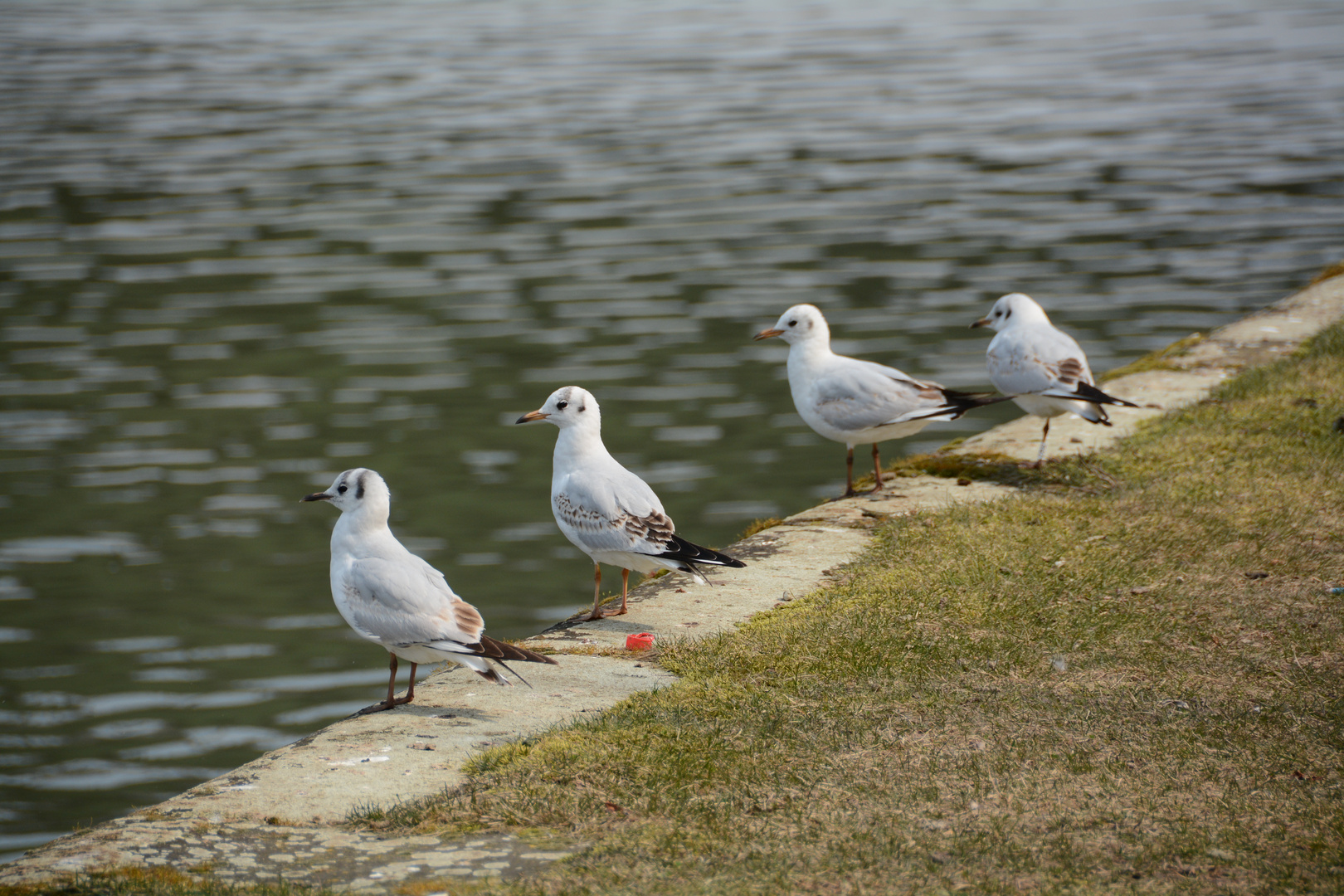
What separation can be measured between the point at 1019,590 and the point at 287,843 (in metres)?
3.78

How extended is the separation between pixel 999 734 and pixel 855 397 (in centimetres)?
375

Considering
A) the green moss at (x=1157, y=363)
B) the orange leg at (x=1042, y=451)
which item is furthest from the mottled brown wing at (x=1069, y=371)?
the green moss at (x=1157, y=363)

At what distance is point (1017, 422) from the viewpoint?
34.4 ft

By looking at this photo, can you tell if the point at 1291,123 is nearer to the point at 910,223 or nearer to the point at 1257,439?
the point at 910,223

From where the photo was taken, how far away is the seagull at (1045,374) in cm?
859

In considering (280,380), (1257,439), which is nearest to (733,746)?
(1257,439)

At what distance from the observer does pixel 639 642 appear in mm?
6340

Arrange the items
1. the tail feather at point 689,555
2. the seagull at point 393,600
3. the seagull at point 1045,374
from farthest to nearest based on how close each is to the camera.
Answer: the seagull at point 1045,374 → the tail feather at point 689,555 → the seagull at point 393,600

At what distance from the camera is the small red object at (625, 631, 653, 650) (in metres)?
6.33

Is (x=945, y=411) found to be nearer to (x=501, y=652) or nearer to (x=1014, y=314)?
(x=1014, y=314)

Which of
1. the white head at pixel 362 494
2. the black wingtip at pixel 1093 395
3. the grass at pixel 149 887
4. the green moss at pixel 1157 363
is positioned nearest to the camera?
the grass at pixel 149 887

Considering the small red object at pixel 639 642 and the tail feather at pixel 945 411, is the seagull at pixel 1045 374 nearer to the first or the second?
the tail feather at pixel 945 411

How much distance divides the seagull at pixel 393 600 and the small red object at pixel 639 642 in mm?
607

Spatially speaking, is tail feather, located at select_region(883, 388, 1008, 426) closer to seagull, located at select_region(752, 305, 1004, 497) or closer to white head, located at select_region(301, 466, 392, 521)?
seagull, located at select_region(752, 305, 1004, 497)
